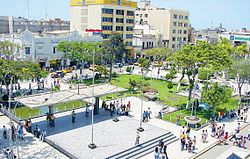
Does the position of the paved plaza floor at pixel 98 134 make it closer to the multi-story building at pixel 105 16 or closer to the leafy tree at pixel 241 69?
the leafy tree at pixel 241 69

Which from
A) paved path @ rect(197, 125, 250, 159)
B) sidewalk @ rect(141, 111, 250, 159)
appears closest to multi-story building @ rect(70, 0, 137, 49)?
sidewalk @ rect(141, 111, 250, 159)

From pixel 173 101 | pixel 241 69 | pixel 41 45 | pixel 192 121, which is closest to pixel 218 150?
pixel 192 121

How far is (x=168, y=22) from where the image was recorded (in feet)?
294

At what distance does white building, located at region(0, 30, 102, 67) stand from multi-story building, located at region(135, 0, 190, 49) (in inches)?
1372

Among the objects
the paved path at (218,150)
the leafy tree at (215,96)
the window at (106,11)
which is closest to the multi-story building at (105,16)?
the window at (106,11)

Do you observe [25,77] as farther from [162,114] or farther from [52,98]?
[162,114]

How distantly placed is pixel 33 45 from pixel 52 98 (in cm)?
3145

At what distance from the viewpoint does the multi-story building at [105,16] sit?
236 feet

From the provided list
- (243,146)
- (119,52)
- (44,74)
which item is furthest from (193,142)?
(119,52)

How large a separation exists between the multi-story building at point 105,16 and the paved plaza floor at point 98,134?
42.2 m

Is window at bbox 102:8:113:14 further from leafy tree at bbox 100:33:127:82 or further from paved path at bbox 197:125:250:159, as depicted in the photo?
paved path at bbox 197:125:250:159

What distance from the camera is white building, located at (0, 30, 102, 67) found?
56250mm

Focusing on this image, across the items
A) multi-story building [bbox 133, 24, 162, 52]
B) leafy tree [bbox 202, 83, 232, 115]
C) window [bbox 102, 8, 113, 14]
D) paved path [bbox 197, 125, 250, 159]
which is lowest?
paved path [bbox 197, 125, 250, 159]

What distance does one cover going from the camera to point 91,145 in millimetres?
23859
